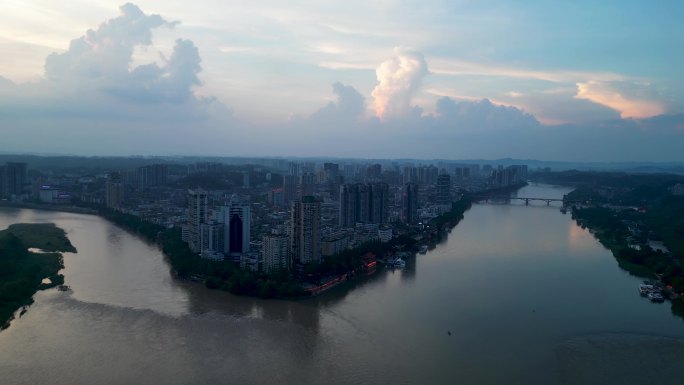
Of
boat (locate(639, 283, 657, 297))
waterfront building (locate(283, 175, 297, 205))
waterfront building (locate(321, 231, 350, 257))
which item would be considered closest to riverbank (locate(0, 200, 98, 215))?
waterfront building (locate(283, 175, 297, 205))

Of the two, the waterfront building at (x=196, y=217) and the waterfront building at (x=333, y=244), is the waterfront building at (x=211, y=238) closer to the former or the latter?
the waterfront building at (x=196, y=217)

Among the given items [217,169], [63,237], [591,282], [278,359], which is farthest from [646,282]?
[217,169]

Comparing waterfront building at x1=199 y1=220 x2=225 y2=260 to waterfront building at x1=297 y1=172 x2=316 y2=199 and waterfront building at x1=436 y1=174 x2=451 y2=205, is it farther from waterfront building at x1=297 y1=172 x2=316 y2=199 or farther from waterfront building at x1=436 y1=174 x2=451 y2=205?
waterfront building at x1=436 y1=174 x2=451 y2=205

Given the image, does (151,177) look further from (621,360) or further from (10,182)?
(621,360)

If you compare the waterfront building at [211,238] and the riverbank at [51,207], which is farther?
the riverbank at [51,207]

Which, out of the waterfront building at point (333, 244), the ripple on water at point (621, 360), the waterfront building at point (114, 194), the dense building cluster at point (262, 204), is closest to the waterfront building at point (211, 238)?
the dense building cluster at point (262, 204)

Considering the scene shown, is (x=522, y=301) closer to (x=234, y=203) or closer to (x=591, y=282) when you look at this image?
(x=591, y=282)
